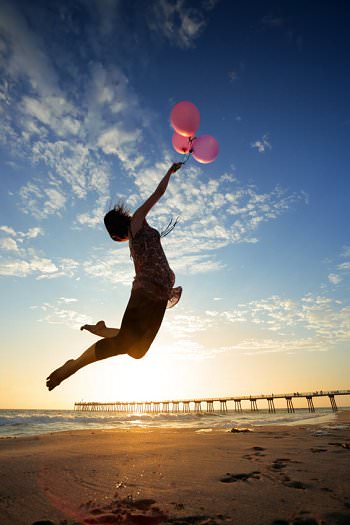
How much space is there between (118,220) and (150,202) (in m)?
0.56

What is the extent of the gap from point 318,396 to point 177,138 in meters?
58.6

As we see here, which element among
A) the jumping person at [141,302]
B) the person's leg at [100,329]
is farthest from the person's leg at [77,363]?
the person's leg at [100,329]

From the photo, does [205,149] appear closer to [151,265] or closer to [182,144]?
[182,144]

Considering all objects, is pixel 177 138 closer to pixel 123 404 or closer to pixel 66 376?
pixel 66 376

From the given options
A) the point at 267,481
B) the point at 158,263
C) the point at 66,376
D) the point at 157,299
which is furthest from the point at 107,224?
the point at 267,481

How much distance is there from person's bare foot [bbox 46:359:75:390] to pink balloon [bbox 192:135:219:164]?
3.18 meters

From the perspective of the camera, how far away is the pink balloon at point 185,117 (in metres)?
4.29

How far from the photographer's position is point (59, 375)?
11.5 ft

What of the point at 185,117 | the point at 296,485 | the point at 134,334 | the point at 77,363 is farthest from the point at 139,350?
the point at 185,117

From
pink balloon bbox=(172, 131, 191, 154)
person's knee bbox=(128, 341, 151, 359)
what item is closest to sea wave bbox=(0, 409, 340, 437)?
person's knee bbox=(128, 341, 151, 359)

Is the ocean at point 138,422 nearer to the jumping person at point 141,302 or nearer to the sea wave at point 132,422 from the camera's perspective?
the sea wave at point 132,422

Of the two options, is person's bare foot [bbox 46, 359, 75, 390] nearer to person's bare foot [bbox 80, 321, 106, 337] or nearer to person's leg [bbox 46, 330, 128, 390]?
person's leg [bbox 46, 330, 128, 390]

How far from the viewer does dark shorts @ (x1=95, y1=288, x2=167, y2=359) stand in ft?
10.2

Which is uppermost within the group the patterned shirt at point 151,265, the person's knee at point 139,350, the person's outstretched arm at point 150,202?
the person's outstretched arm at point 150,202
